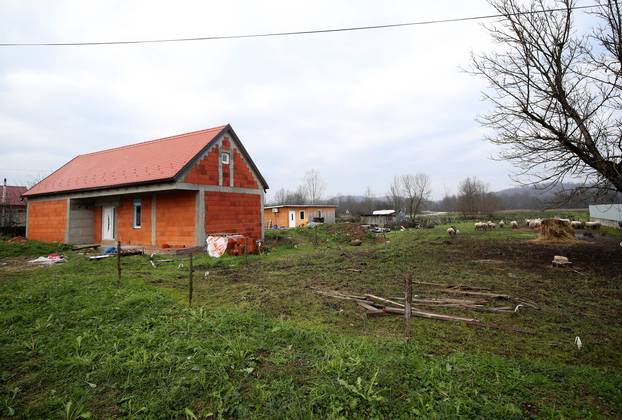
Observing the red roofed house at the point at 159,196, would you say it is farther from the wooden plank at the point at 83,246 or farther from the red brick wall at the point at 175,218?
the wooden plank at the point at 83,246

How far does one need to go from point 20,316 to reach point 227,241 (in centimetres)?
892

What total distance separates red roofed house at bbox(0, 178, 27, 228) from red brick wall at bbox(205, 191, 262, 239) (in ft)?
53.6

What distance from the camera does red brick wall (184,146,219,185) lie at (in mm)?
15422

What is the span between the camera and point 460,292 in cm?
769

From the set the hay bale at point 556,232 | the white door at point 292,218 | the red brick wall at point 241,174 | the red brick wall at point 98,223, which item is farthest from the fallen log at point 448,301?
the white door at point 292,218

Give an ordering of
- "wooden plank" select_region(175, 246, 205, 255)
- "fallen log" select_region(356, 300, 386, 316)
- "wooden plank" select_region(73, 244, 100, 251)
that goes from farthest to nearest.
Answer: "wooden plank" select_region(73, 244, 100, 251) → "wooden plank" select_region(175, 246, 205, 255) → "fallen log" select_region(356, 300, 386, 316)

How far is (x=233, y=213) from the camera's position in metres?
17.6

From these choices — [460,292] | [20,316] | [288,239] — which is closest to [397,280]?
[460,292]

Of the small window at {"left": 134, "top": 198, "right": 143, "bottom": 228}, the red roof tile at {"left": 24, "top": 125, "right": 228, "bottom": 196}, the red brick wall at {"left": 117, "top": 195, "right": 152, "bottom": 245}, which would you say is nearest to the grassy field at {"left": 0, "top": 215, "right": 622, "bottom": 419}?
the red roof tile at {"left": 24, "top": 125, "right": 228, "bottom": 196}

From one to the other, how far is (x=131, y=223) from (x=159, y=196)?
2971 millimetres

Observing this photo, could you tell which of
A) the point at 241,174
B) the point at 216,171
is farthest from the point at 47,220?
the point at 241,174

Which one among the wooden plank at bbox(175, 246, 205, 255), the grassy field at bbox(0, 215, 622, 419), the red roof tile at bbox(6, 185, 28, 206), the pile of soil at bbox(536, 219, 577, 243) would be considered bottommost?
the grassy field at bbox(0, 215, 622, 419)

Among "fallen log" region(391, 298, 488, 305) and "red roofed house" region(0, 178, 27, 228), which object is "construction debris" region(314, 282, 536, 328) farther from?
"red roofed house" region(0, 178, 27, 228)

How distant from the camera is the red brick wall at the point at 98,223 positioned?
19641mm
